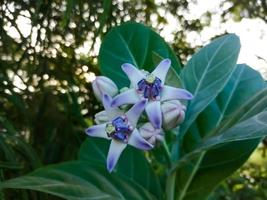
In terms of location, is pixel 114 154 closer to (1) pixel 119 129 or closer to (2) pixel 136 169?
(1) pixel 119 129

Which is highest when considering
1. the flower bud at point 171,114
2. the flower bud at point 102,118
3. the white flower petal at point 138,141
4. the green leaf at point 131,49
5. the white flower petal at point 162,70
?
the green leaf at point 131,49

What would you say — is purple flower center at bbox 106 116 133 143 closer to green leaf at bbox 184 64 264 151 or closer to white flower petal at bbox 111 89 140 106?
white flower petal at bbox 111 89 140 106

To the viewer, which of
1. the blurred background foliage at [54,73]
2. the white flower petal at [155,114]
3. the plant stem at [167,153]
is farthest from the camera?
the blurred background foliage at [54,73]

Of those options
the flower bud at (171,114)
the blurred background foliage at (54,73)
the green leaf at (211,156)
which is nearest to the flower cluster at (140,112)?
the flower bud at (171,114)

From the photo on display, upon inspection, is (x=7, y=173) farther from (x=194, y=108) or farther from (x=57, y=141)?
(x=194, y=108)

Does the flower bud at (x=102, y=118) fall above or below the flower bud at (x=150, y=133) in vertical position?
above

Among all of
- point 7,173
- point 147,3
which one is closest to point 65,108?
point 7,173

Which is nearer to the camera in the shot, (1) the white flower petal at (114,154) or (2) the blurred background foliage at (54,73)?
(1) the white flower petal at (114,154)

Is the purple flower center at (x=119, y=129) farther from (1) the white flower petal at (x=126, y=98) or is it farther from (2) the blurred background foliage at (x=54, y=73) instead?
(2) the blurred background foliage at (x=54, y=73)
